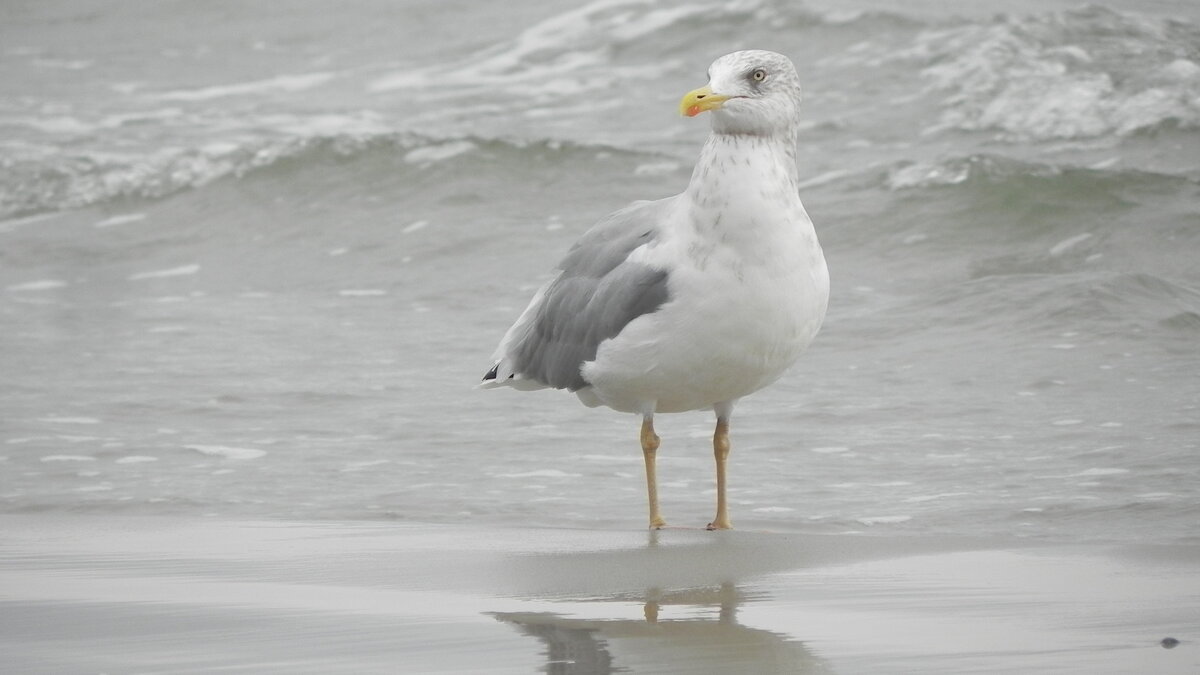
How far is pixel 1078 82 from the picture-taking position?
12.6m

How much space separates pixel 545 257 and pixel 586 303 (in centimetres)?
543

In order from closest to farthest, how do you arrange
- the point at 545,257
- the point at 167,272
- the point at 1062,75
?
the point at 545,257
the point at 167,272
the point at 1062,75

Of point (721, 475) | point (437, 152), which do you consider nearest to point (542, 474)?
point (721, 475)

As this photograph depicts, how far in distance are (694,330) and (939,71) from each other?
902 cm

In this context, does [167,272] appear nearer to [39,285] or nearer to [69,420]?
[39,285]

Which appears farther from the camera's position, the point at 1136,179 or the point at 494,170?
the point at 494,170

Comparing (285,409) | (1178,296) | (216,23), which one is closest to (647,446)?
(285,409)

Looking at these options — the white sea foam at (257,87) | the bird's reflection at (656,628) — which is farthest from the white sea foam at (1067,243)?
the white sea foam at (257,87)

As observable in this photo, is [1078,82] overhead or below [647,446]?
overhead

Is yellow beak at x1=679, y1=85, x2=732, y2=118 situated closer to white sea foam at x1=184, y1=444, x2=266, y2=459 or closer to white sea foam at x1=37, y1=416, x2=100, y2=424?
white sea foam at x1=184, y1=444, x2=266, y2=459

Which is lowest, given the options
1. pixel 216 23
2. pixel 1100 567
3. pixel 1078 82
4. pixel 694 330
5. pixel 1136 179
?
pixel 1100 567

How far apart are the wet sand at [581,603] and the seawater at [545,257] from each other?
2.36ft

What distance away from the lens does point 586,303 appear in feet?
18.1

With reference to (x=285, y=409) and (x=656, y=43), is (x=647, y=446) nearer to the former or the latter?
(x=285, y=409)
